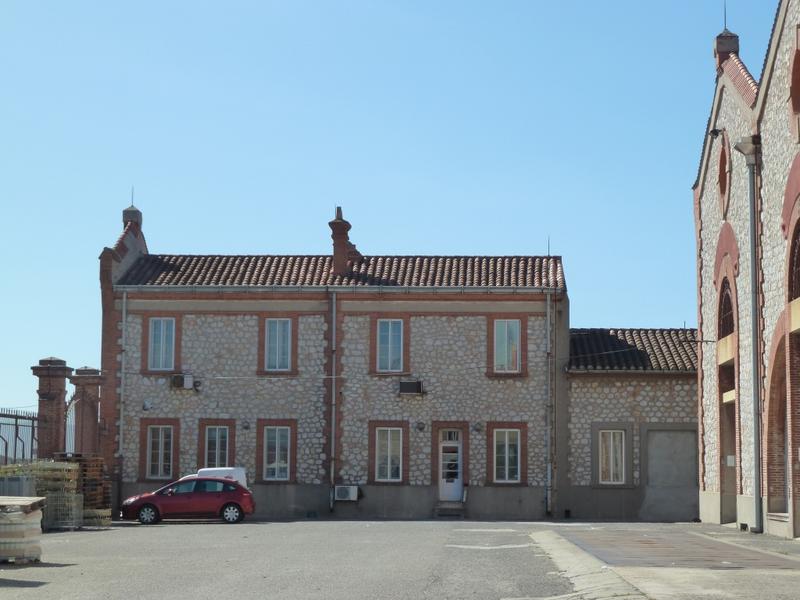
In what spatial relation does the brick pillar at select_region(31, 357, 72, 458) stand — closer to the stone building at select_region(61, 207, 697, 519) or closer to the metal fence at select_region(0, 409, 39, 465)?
the metal fence at select_region(0, 409, 39, 465)

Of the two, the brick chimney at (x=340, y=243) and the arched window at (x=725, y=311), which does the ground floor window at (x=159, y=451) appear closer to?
the brick chimney at (x=340, y=243)

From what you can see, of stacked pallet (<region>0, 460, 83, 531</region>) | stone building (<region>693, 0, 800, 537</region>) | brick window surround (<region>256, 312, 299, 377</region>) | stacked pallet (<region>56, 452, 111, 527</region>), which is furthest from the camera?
brick window surround (<region>256, 312, 299, 377</region>)

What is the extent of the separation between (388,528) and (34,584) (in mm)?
14967

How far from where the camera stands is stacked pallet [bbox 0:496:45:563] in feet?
62.0

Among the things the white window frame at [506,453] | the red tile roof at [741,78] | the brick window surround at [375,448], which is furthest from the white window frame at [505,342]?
the red tile roof at [741,78]

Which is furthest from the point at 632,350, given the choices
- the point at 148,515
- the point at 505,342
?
the point at 148,515

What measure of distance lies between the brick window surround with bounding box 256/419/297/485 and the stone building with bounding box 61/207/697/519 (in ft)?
0.15

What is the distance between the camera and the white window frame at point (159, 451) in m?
40.6

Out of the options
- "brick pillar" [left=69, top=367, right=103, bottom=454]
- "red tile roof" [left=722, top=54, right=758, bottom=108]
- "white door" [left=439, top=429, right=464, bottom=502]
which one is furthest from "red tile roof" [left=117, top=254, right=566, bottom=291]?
"red tile roof" [left=722, top=54, right=758, bottom=108]

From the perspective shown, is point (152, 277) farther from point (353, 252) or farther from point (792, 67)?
point (792, 67)

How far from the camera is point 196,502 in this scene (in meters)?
34.4

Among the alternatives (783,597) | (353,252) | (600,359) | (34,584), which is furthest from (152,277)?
(783,597)

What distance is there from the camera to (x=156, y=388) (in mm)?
40906

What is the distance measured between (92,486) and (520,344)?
47.0ft
